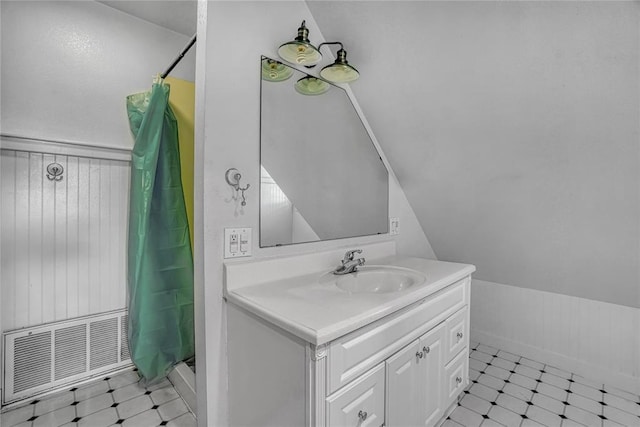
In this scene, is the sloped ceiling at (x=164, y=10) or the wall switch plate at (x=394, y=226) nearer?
the sloped ceiling at (x=164, y=10)

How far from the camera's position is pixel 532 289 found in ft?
7.15

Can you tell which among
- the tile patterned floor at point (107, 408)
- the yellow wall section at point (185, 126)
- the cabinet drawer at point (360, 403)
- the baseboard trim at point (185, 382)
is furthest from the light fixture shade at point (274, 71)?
the tile patterned floor at point (107, 408)

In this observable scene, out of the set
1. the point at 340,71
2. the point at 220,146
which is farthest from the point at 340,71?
the point at 220,146

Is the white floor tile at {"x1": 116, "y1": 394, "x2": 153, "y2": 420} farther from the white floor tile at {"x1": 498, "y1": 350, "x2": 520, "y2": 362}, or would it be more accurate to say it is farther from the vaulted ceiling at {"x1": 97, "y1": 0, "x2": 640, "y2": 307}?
the white floor tile at {"x1": 498, "y1": 350, "x2": 520, "y2": 362}

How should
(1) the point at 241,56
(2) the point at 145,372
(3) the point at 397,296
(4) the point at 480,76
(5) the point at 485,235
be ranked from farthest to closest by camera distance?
(5) the point at 485,235, (2) the point at 145,372, (4) the point at 480,76, (1) the point at 241,56, (3) the point at 397,296

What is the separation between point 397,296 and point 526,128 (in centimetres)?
111

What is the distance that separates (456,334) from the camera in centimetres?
157

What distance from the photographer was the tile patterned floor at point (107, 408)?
1439 millimetres

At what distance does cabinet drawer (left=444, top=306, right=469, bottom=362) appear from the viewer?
1495 millimetres

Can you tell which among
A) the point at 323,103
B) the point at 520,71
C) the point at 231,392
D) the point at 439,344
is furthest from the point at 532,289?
the point at 231,392

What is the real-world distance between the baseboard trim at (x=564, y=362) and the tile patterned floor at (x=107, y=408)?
2236 millimetres

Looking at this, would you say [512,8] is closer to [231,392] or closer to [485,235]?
[485,235]

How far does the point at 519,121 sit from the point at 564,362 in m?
1.77

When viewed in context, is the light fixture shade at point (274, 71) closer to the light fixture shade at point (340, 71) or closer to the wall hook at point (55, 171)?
the light fixture shade at point (340, 71)
